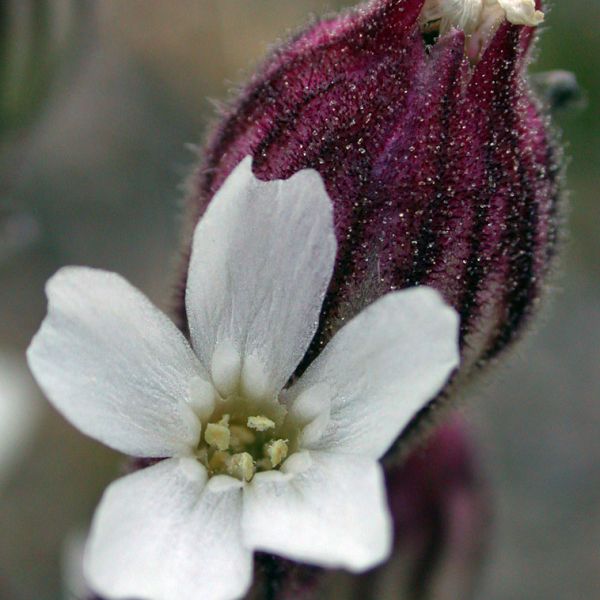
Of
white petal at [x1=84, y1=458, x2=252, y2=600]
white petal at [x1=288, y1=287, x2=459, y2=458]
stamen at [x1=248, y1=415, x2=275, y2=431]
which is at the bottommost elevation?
white petal at [x1=84, y1=458, x2=252, y2=600]

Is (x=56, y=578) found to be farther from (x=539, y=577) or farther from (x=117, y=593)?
(x=117, y=593)

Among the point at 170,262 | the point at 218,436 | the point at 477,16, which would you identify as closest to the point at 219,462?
the point at 218,436

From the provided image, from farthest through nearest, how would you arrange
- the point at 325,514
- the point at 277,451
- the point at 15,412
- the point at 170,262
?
the point at 170,262
the point at 15,412
the point at 277,451
the point at 325,514

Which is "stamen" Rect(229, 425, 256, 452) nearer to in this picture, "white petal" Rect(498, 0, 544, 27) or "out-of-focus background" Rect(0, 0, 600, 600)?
"white petal" Rect(498, 0, 544, 27)

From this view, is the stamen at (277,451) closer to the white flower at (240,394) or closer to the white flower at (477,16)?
the white flower at (240,394)

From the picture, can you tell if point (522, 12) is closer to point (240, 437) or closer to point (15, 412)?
point (240, 437)

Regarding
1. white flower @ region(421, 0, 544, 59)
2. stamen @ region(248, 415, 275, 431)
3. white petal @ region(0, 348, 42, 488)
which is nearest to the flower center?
stamen @ region(248, 415, 275, 431)

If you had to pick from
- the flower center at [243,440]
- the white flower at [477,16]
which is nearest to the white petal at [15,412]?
the flower center at [243,440]
